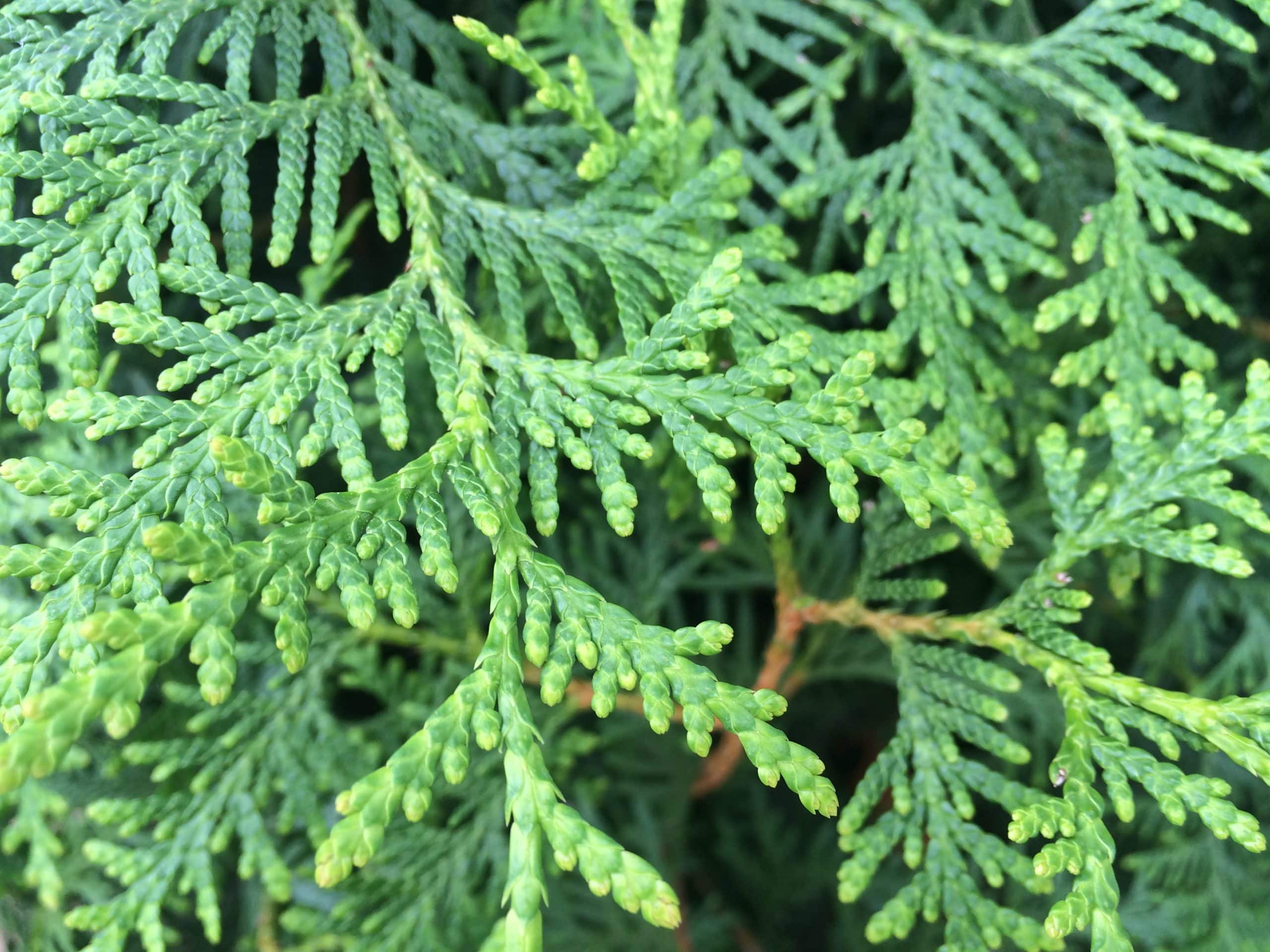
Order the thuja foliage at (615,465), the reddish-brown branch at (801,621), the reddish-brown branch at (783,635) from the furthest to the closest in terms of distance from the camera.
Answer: the reddish-brown branch at (783,635), the reddish-brown branch at (801,621), the thuja foliage at (615,465)

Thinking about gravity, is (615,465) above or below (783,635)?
above

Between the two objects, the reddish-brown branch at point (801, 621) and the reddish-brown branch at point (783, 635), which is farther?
the reddish-brown branch at point (783, 635)

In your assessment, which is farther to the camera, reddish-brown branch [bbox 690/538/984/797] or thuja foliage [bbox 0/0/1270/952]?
reddish-brown branch [bbox 690/538/984/797]

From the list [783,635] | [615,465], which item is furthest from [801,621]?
[615,465]

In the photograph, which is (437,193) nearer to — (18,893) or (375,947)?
(375,947)

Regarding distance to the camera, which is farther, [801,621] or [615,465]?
[801,621]

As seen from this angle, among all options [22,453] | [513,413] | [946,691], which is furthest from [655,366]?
[22,453]

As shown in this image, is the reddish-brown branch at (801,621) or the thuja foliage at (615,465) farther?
the reddish-brown branch at (801,621)

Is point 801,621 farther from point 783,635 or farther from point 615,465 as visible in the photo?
point 615,465

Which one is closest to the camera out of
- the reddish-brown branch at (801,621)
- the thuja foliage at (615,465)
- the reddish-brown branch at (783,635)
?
the thuja foliage at (615,465)
